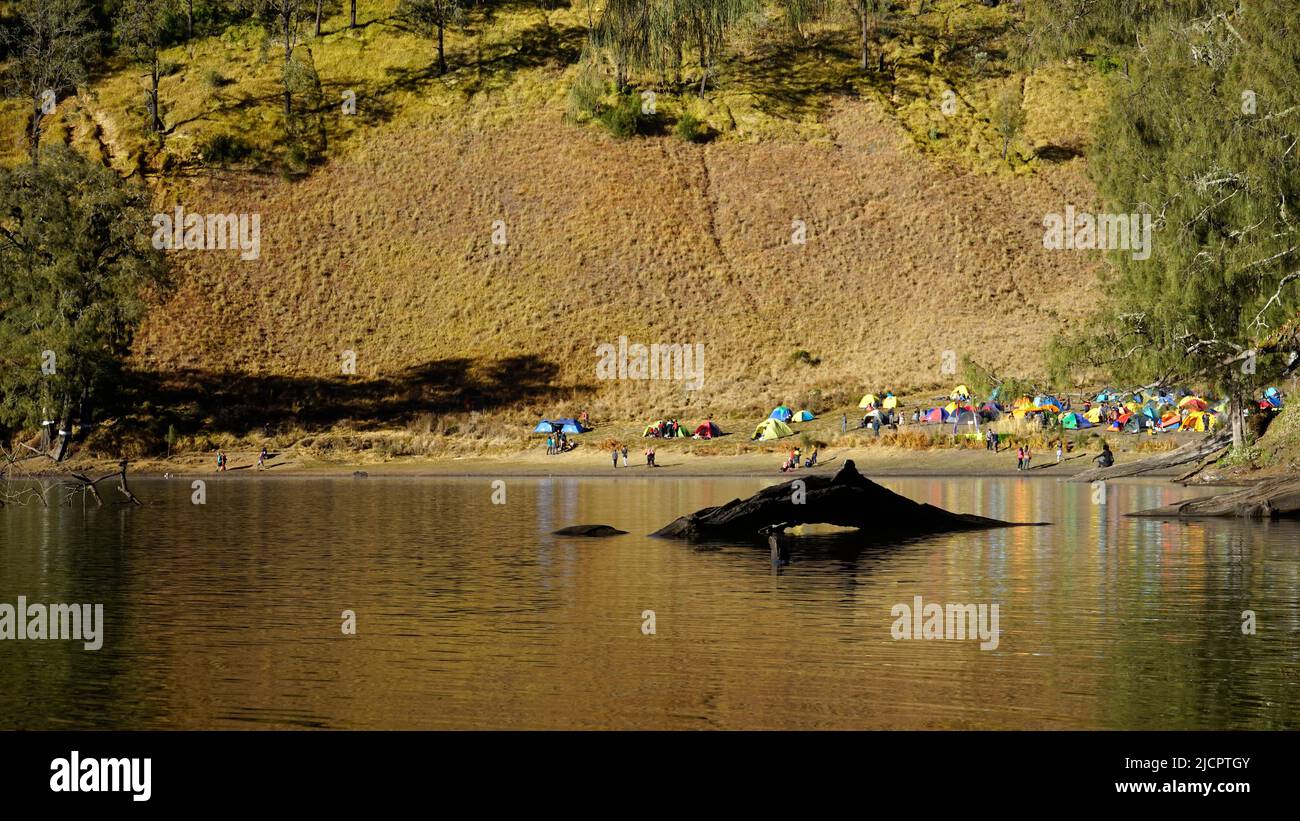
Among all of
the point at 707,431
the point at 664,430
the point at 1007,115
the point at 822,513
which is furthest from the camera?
the point at 1007,115

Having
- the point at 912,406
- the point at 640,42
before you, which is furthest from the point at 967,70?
the point at 912,406

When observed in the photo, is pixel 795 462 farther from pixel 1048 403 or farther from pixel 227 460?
pixel 227 460

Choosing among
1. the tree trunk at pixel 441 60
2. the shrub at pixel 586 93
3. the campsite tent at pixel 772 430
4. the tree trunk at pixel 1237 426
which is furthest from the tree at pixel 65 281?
the tree trunk at pixel 1237 426

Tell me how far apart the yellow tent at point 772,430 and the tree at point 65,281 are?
37.0m

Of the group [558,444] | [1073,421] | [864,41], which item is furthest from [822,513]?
[864,41]

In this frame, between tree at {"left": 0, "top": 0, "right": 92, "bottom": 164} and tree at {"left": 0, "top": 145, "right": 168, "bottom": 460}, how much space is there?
127ft

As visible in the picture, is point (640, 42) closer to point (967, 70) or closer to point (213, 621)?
point (967, 70)

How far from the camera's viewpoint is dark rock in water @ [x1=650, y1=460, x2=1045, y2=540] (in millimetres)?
33125

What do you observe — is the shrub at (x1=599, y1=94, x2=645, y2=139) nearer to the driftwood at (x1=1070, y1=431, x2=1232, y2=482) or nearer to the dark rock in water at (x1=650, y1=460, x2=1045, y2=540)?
the driftwood at (x1=1070, y1=431, x2=1232, y2=482)

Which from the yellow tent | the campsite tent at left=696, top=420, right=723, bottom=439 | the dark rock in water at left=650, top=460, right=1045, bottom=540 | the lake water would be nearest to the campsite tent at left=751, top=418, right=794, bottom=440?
the yellow tent

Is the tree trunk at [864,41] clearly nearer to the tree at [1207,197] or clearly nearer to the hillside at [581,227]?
the hillside at [581,227]

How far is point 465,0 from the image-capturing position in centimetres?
14162

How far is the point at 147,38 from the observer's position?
125m

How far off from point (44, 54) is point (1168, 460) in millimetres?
104660
